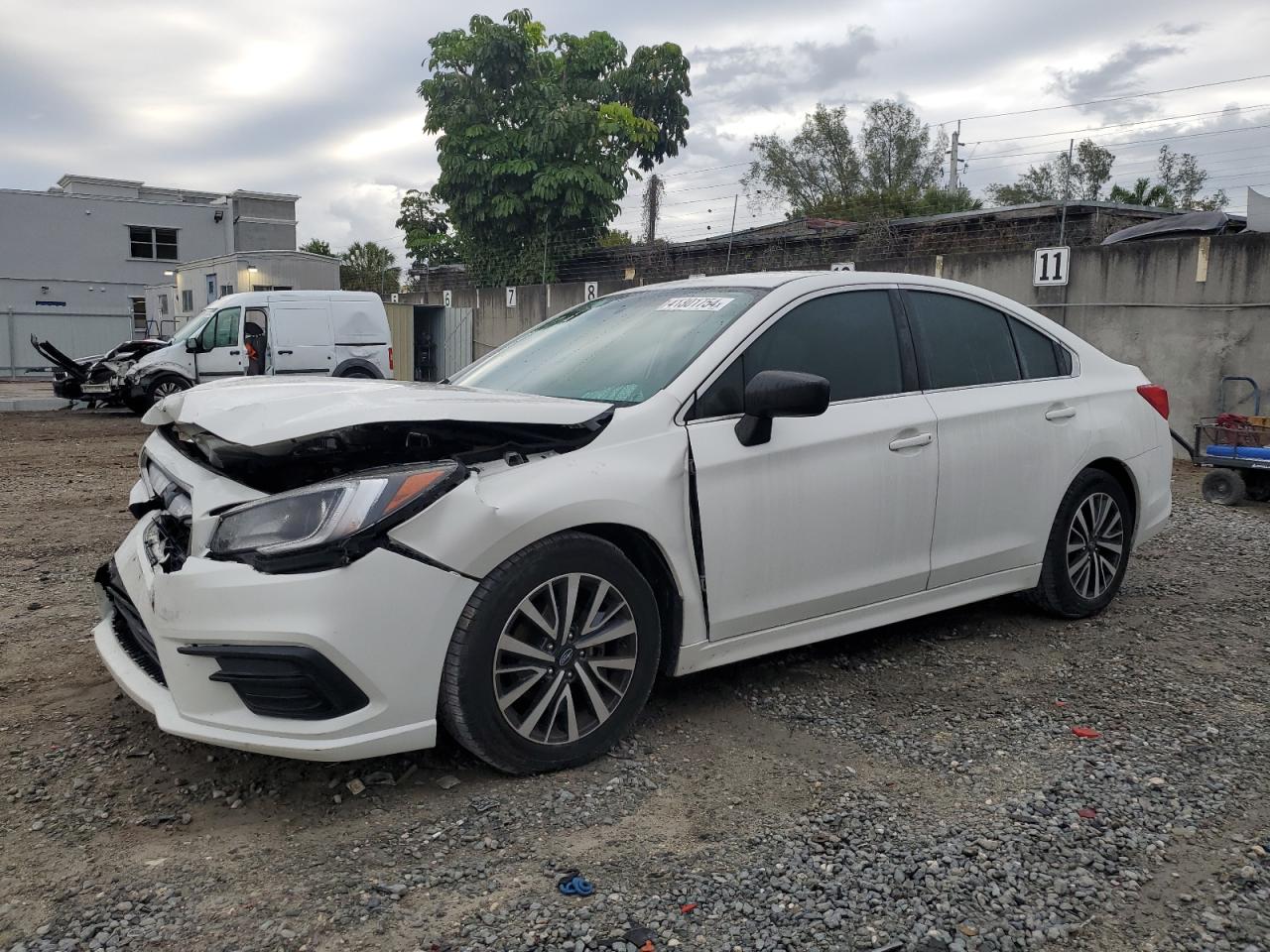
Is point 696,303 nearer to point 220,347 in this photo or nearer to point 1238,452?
point 1238,452

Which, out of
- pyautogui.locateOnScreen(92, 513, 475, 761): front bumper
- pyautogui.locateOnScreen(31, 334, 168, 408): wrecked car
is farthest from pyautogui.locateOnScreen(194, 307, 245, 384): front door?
pyautogui.locateOnScreen(92, 513, 475, 761): front bumper

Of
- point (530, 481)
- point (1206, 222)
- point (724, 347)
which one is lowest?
point (530, 481)

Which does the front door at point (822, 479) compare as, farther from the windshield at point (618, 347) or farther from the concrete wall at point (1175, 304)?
the concrete wall at point (1175, 304)

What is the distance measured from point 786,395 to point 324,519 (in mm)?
1497

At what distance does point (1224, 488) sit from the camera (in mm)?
8523

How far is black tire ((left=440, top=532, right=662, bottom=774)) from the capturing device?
2953mm

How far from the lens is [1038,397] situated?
15.2 ft

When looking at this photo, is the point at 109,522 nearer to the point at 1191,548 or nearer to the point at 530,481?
the point at 530,481

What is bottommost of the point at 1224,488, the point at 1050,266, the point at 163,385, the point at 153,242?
the point at 1224,488

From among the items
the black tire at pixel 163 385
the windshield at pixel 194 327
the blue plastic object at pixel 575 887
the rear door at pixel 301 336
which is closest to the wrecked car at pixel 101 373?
the windshield at pixel 194 327

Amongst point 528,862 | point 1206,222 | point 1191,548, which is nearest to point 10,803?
point 528,862

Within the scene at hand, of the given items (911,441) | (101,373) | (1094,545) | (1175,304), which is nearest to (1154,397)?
(1094,545)

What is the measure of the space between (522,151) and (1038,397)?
24459mm

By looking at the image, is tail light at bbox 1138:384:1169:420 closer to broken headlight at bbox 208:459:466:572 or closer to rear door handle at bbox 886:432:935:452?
rear door handle at bbox 886:432:935:452
